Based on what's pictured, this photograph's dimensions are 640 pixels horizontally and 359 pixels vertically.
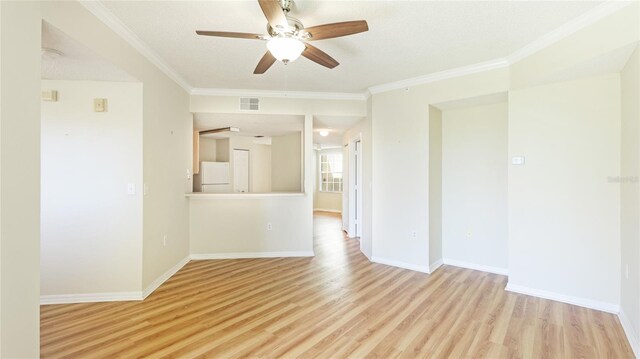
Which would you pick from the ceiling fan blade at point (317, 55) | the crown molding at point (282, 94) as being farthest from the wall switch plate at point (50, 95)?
the ceiling fan blade at point (317, 55)

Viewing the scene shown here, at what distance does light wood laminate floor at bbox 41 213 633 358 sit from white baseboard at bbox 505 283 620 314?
0.10m

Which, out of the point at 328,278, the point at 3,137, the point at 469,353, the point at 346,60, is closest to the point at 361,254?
the point at 328,278

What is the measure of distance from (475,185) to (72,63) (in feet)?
15.1

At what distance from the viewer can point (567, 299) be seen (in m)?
2.80

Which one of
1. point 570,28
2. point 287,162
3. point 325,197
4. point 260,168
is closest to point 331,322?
point 570,28

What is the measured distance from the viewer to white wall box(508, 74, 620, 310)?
2.60 m

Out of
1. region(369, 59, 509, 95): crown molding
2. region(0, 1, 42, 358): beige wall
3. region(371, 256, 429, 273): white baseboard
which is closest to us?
region(0, 1, 42, 358): beige wall

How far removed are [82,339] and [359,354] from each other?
2143 mm

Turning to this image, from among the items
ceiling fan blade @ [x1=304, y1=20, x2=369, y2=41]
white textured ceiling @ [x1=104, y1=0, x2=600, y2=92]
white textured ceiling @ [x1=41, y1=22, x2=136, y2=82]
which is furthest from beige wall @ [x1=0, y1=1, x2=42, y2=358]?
ceiling fan blade @ [x1=304, y1=20, x2=369, y2=41]

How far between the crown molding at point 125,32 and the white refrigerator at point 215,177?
2757mm

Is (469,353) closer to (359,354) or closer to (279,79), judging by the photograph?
(359,354)

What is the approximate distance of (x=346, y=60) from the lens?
3117mm

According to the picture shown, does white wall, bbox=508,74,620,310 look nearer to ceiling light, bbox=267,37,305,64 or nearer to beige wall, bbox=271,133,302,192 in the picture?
ceiling light, bbox=267,37,305,64

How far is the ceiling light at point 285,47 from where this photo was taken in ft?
6.36
